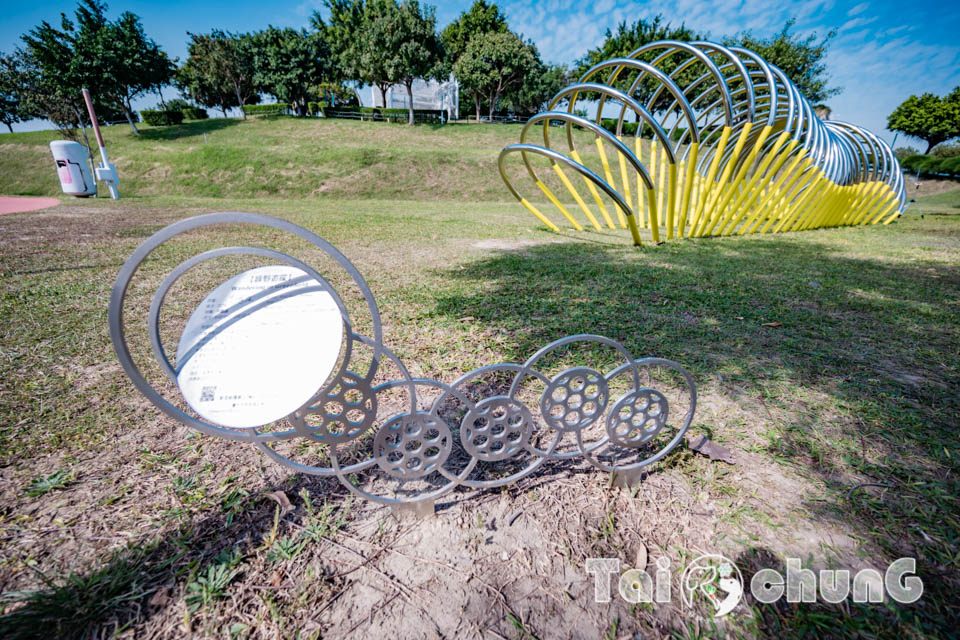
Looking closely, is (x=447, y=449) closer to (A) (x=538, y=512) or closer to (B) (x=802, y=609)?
(A) (x=538, y=512)

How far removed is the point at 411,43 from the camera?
2850 cm

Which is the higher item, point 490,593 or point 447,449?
point 447,449

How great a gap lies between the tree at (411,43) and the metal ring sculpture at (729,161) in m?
24.8

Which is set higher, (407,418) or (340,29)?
(340,29)

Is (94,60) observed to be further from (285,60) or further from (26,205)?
(26,205)

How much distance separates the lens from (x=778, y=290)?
180 inches

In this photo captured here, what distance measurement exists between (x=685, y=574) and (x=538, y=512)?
57 cm

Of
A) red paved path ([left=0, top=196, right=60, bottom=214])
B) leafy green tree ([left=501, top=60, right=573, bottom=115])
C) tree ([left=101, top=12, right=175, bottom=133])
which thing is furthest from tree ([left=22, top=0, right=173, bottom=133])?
leafy green tree ([left=501, top=60, right=573, bottom=115])

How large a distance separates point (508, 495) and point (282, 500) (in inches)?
38.9

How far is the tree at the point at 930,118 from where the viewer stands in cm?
3447

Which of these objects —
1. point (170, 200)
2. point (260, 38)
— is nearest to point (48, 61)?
point (260, 38)

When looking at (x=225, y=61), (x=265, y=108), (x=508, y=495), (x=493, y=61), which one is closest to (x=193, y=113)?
(x=265, y=108)

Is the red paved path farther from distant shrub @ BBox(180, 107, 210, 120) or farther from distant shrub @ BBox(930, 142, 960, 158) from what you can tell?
distant shrub @ BBox(930, 142, 960, 158)

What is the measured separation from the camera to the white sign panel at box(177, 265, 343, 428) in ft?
4.18
